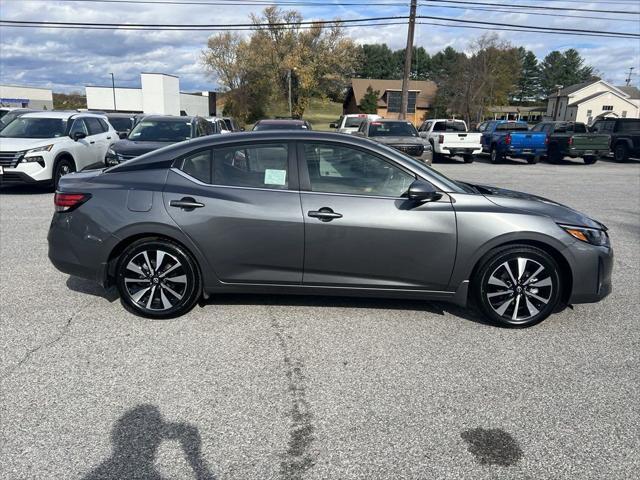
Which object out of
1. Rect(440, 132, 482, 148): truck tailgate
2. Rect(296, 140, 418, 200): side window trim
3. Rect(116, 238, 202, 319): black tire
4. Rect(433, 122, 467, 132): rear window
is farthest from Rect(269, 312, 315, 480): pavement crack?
Rect(433, 122, 467, 132): rear window

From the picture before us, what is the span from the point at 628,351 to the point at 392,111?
62.5 m

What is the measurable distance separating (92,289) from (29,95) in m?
68.7

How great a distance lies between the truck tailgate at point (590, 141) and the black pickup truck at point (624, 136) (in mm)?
2315

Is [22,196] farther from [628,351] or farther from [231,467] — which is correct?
[628,351]

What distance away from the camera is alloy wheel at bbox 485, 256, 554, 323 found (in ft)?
13.6

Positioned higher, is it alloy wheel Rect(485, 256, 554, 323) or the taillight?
the taillight

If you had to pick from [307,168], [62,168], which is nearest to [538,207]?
[307,168]

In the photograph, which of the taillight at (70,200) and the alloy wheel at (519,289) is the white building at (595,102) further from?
the taillight at (70,200)

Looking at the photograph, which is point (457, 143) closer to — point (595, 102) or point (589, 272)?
point (589, 272)

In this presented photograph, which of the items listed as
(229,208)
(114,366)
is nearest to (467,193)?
(229,208)

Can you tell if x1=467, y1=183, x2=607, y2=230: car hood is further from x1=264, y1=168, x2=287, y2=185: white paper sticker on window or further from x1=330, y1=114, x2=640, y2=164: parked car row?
x1=330, y1=114, x2=640, y2=164: parked car row

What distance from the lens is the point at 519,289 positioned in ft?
13.7

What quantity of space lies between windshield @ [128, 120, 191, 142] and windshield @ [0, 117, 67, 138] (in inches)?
68.4

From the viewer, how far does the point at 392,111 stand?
208ft
